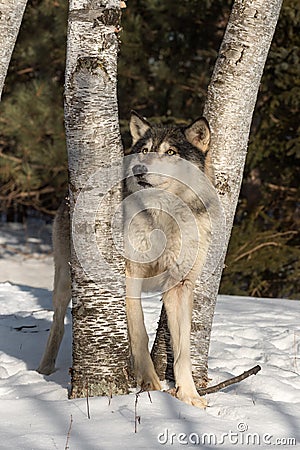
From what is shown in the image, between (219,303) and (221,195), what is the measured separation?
3.08m

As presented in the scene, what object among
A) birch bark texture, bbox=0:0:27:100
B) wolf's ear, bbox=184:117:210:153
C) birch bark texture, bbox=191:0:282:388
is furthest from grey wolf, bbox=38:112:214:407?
birch bark texture, bbox=0:0:27:100

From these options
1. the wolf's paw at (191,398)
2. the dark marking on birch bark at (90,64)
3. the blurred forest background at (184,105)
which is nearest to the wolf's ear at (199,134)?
the dark marking on birch bark at (90,64)

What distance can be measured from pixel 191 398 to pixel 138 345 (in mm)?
488

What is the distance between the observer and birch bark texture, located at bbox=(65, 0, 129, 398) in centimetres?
372

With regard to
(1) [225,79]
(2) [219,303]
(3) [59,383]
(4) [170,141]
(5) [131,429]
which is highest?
(1) [225,79]

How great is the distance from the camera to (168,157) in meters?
4.44

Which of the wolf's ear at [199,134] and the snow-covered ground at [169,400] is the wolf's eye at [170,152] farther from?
the snow-covered ground at [169,400]

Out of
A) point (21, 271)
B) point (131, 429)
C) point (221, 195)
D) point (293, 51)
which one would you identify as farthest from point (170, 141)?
point (21, 271)

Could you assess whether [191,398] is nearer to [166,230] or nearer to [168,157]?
[166,230]

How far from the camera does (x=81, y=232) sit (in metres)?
3.79

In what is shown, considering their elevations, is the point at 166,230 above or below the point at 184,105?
below

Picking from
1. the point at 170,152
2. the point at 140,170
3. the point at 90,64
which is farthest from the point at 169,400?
the point at 90,64

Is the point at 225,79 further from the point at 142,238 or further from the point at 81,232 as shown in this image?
the point at 81,232

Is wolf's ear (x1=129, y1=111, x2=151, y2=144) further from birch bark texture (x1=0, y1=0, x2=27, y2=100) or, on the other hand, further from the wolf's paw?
the wolf's paw
